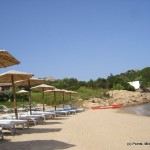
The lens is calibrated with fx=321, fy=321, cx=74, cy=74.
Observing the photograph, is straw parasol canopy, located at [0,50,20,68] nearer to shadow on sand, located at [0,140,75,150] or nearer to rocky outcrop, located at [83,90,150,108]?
shadow on sand, located at [0,140,75,150]

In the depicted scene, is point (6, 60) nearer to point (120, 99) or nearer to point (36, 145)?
point (36, 145)

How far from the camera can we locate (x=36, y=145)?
→ 9.12 m

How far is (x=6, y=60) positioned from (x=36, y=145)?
296 cm

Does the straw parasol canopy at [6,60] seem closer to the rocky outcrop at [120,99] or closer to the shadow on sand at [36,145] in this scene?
the shadow on sand at [36,145]

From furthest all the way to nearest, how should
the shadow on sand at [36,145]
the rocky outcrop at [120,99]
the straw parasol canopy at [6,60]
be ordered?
the rocky outcrop at [120,99]
the straw parasol canopy at [6,60]
the shadow on sand at [36,145]

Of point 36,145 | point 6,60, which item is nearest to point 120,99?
point 6,60

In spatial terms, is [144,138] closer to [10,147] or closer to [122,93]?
[10,147]

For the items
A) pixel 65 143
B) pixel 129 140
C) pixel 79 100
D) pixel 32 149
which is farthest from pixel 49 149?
pixel 79 100

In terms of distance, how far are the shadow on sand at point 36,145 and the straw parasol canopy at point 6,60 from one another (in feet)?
8.43

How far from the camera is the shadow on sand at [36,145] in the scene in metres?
8.70

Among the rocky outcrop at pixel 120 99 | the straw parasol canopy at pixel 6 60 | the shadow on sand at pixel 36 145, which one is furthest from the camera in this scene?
the rocky outcrop at pixel 120 99

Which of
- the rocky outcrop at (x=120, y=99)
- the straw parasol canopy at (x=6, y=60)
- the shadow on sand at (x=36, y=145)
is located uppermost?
the straw parasol canopy at (x=6, y=60)

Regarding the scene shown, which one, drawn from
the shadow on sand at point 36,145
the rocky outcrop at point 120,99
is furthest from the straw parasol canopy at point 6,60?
the rocky outcrop at point 120,99

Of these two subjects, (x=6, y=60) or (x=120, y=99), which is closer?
(x=6, y=60)
